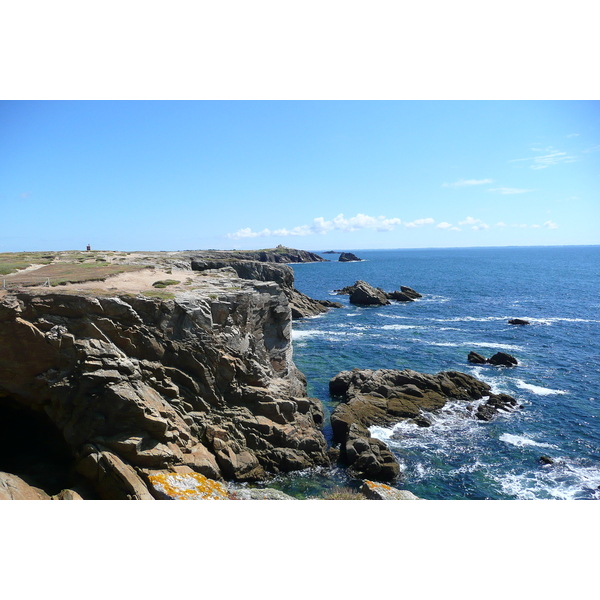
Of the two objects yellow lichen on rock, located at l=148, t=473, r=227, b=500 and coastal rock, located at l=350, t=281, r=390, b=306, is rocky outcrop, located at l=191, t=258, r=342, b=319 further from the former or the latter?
yellow lichen on rock, located at l=148, t=473, r=227, b=500

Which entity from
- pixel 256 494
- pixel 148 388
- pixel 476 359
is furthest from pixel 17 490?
pixel 476 359

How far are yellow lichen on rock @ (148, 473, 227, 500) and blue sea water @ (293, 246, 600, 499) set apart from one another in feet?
37.5

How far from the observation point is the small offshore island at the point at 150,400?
18375 mm

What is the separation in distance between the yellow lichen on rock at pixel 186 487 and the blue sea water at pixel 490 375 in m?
11.4

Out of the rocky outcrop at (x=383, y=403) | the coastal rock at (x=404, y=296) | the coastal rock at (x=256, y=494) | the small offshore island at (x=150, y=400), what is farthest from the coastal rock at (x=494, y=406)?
the coastal rock at (x=404, y=296)

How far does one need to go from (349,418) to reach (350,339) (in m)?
27.3

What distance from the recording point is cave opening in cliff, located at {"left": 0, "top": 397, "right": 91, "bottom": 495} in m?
17.8

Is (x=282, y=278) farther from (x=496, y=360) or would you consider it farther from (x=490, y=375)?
(x=490, y=375)

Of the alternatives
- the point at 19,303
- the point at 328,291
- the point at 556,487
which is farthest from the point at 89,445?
the point at 328,291

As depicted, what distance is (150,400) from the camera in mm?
20297

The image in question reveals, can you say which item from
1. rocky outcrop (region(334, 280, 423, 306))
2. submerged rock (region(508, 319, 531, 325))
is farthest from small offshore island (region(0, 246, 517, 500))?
rocky outcrop (region(334, 280, 423, 306))

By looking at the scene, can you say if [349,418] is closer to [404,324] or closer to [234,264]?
[404,324]

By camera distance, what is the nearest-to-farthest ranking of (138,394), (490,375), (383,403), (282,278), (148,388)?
(138,394) → (148,388) → (383,403) → (490,375) → (282,278)

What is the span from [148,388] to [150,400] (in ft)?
2.68
